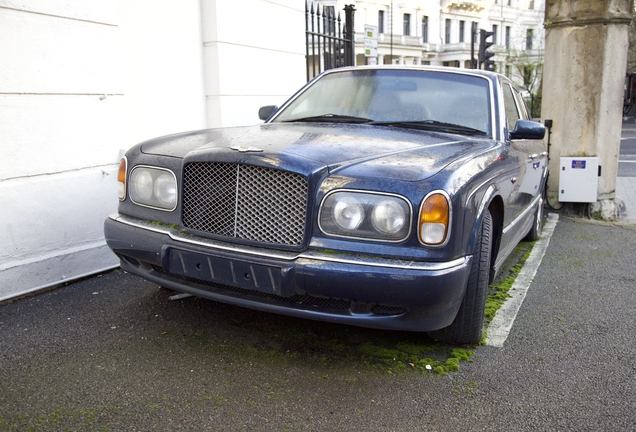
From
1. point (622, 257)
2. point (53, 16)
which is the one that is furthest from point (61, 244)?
point (622, 257)

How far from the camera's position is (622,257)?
572 cm

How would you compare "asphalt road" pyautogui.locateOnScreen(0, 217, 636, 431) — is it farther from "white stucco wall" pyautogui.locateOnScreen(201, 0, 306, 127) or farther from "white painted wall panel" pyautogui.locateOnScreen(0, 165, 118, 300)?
"white stucco wall" pyautogui.locateOnScreen(201, 0, 306, 127)

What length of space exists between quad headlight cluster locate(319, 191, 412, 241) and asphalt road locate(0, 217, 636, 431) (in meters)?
0.77

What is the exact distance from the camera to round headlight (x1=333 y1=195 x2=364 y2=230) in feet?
8.98

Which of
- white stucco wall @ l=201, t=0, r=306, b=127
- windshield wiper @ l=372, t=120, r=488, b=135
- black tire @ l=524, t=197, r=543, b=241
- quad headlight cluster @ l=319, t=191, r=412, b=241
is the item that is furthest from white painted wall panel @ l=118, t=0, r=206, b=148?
black tire @ l=524, t=197, r=543, b=241

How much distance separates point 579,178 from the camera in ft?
26.0

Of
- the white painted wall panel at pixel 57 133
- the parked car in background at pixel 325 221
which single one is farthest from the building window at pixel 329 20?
the parked car in background at pixel 325 221

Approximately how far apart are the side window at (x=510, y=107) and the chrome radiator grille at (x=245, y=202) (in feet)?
7.23

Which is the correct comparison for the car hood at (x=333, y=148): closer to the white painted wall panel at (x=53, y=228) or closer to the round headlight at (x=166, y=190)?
the round headlight at (x=166, y=190)

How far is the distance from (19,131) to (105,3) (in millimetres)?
1298

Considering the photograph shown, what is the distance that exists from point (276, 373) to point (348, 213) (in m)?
0.91

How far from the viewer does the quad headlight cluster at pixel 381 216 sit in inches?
105

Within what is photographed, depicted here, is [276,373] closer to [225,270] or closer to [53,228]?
[225,270]

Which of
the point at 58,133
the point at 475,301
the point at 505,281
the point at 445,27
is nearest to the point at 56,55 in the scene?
the point at 58,133
